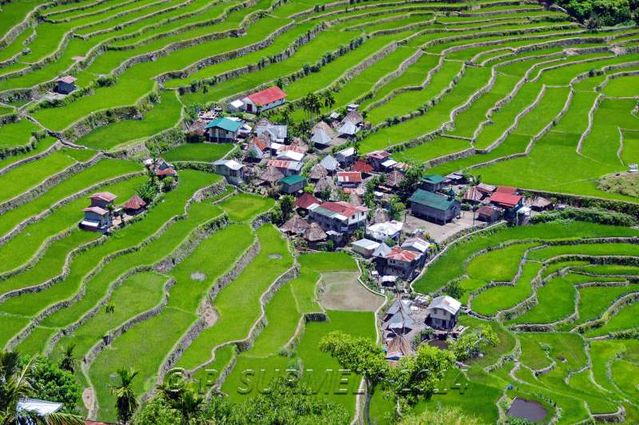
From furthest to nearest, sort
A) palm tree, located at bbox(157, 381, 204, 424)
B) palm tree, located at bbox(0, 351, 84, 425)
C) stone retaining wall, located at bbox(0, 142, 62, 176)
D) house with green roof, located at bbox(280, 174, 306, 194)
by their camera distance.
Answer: house with green roof, located at bbox(280, 174, 306, 194) → stone retaining wall, located at bbox(0, 142, 62, 176) → palm tree, located at bbox(157, 381, 204, 424) → palm tree, located at bbox(0, 351, 84, 425)

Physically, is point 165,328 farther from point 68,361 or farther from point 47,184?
point 47,184

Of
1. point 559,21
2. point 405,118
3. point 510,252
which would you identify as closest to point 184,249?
point 510,252

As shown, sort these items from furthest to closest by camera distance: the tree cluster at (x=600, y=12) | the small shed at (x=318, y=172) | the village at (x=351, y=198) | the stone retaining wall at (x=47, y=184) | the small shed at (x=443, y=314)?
the tree cluster at (x=600, y=12) < the small shed at (x=318, y=172) < the village at (x=351, y=198) < the stone retaining wall at (x=47, y=184) < the small shed at (x=443, y=314)

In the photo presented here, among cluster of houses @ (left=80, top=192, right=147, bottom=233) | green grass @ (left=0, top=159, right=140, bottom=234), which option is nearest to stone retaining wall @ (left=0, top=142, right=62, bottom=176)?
green grass @ (left=0, top=159, right=140, bottom=234)

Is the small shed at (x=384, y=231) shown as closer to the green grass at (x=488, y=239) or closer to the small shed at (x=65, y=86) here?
the green grass at (x=488, y=239)

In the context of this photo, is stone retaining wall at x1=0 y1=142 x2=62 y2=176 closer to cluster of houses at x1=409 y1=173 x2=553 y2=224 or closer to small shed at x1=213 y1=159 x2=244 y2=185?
small shed at x1=213 y1=159 x2=244 y2=185

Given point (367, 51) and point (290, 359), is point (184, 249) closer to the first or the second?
point (290, 359)

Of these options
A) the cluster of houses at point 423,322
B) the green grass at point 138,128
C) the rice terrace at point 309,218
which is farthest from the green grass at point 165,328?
the green grass at point 138,128

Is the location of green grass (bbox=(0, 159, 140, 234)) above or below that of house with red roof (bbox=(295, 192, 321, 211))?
above
